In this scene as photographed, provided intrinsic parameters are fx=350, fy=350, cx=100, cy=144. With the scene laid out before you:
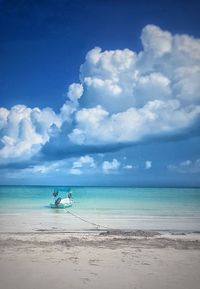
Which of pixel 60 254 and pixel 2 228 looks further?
pixel 2 228

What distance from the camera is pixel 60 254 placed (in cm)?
559

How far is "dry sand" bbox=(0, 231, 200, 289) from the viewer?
4223 mm

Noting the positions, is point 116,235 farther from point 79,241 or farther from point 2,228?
point 2,228

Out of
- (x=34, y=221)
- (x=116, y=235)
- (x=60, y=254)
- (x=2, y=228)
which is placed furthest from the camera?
(x=34, y=221)

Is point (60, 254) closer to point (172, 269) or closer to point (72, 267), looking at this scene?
point (72, 267)

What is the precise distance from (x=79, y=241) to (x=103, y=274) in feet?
7.55

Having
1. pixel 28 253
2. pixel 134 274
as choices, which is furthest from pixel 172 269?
pixel 28 253

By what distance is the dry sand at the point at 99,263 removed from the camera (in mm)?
4223

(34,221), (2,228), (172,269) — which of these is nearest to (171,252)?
(172,269)

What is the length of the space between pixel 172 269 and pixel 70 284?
4.82 ft

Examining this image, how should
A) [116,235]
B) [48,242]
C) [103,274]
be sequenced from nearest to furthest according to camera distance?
[103,274] → [48,242] → [116,235]

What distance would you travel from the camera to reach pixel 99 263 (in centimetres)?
507

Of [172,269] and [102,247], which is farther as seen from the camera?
[102,247]

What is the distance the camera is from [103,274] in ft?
15.0
